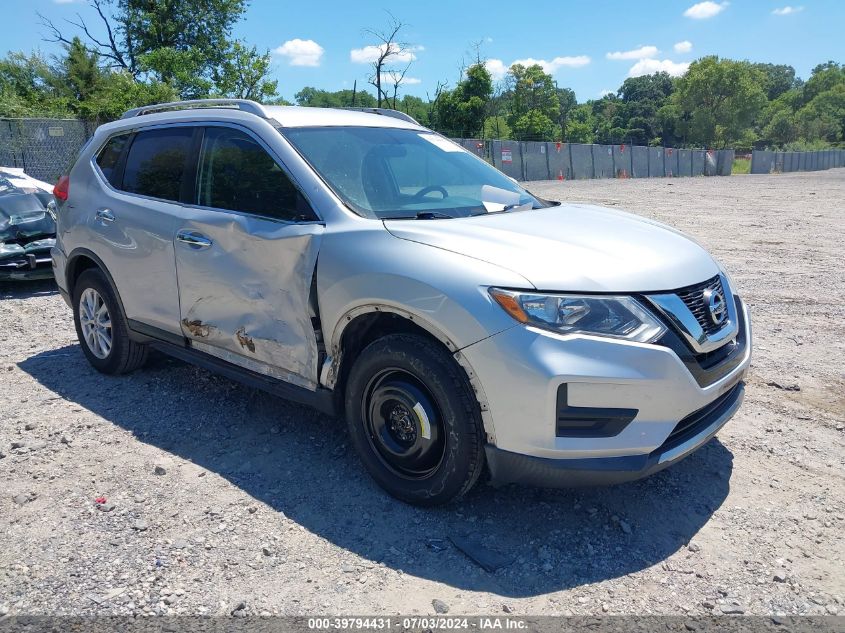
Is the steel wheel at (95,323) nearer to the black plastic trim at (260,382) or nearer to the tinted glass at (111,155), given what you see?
the black plastic trim at (260,382)

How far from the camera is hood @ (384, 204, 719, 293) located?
2.83 meters

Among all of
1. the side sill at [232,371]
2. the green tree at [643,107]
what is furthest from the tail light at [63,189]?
the green tree at [643,107]

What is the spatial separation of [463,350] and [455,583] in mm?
958

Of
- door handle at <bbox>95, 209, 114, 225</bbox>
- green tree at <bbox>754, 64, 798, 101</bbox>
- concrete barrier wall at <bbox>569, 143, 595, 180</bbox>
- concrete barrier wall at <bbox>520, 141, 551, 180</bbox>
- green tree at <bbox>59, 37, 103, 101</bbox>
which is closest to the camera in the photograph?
door handle at <bbox>95, 209, 114, 225</bbox>

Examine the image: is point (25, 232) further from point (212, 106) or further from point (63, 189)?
point (212, 106)

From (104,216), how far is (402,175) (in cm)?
232

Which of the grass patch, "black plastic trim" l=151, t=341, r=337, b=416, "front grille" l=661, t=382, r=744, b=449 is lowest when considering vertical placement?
"front grille" l=661, t=382, r=744, b=449

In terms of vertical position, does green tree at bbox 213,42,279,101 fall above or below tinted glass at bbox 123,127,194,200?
above

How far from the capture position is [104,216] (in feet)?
15.7

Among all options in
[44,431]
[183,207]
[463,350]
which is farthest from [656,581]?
[44,431]

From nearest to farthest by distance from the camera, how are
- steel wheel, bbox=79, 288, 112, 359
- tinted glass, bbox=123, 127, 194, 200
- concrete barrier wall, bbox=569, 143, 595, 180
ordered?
tinted glass, bbox=123, 127, 194, 200 → steel wheel, bbox=79, 288, 112, 359 → concrete barrier wall, bbox=569, 143, 595, 180

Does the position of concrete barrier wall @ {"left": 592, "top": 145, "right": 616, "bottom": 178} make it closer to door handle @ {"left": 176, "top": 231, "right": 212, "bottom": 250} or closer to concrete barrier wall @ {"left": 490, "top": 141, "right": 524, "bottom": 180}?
concrete barrier wall @ {"left": 490, "top": 141, "right": 524, "bottom": 180}

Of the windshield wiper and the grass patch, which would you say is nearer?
the windshield wiper

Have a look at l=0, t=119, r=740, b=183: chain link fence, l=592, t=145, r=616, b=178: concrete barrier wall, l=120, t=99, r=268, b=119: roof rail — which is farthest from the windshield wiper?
l=592, t=145, r=616, b=178: concrete barrier wall
